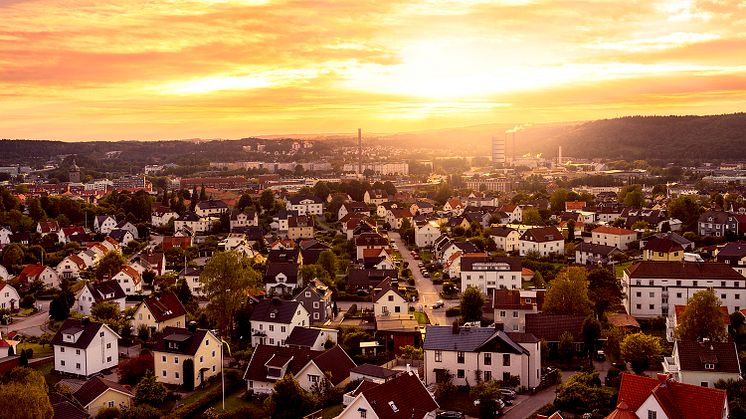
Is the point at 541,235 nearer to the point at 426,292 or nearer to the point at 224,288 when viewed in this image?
the point at 426,292

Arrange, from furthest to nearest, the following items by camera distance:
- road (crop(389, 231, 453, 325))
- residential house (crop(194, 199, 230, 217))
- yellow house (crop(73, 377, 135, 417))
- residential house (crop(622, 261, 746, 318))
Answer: residential house (crop(194, 199, 230, 217)), road (crop(389, 231, 453, 325)), residential house (crop(622, 261, 746, 318)), yellow house (crop(73, 377, 135, 417))

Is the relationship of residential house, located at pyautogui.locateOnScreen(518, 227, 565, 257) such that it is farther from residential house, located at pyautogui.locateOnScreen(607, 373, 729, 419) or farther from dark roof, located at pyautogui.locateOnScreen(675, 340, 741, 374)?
residential house, located at pyautogui.locateOnScreen(607, 373, 729, 419)

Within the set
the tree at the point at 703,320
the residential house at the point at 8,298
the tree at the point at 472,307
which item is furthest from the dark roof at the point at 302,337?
the residential house at the point at 8,298

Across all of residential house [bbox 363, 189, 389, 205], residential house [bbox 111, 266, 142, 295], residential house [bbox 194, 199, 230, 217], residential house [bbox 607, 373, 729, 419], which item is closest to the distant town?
residential house [bbox 607, 373, 729, 419]

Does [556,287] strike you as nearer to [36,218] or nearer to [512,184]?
[36,218]

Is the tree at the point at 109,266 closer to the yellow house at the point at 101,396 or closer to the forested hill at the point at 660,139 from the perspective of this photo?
the yellow house at the point at 101,396

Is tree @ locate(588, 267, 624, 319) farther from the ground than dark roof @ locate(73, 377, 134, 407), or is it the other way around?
tree @ locate(588, 267, 624, 319)
